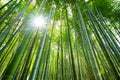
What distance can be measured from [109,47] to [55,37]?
3.45 metres

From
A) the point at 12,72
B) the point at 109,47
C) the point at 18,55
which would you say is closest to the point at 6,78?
the point at 12,72

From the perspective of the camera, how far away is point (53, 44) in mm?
5848

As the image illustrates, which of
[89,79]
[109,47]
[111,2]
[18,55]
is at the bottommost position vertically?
[89,79]

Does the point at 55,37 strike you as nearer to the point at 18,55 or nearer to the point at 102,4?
the point at 102,4

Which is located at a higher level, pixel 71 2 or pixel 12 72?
pixel 12 72

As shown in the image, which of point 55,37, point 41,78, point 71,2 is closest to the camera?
point 41,78

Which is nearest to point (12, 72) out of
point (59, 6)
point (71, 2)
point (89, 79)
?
point (89, 79)

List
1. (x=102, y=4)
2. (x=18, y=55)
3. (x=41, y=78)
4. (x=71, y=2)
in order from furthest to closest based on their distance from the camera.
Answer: (x=102, y=4), (x=71, y=2), (x=41, y=78), (x=18, y=55)

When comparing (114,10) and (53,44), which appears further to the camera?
(53,44)

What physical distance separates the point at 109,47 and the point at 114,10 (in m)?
3.05

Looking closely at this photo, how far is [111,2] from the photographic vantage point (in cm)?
514

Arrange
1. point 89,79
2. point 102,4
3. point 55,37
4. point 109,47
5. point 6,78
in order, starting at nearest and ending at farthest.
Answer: point 6,78 < point 109,47 < point 89,79 < point 102,4 < point 55,37

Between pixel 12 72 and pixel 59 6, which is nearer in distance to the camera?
pixel 12 72

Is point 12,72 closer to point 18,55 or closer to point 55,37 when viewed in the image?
point 18,55
